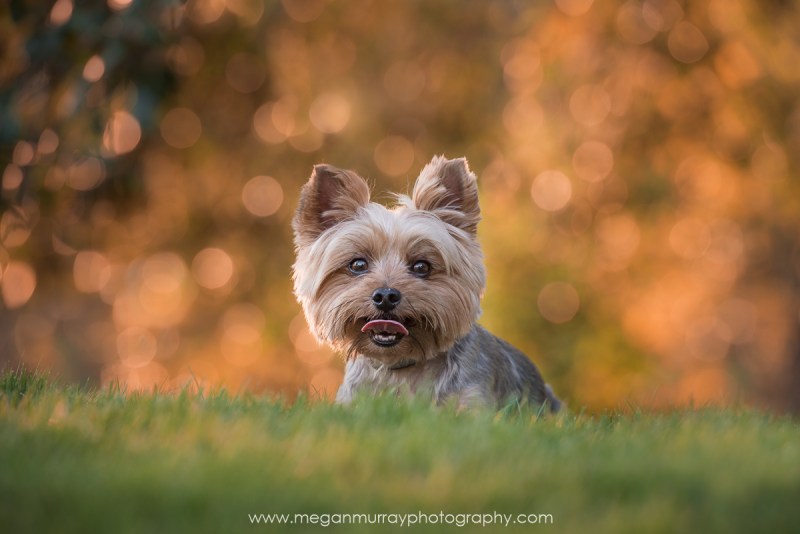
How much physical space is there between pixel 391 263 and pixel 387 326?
48 cm

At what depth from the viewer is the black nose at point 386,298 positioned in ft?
20.8

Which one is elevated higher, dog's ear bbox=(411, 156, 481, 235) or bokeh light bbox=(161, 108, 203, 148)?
bokeh light bbox=(161, 108, 203, 148)

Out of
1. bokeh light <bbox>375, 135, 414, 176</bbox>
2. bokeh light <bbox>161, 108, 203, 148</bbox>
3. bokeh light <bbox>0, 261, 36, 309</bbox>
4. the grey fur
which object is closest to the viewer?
the grey fur

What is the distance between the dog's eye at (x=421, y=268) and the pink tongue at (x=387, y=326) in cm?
48

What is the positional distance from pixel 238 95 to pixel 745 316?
10.3 m

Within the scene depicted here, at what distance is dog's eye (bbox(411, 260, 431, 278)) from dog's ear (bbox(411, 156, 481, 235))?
1.62 ft

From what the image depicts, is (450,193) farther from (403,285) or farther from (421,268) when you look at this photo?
(403,285)

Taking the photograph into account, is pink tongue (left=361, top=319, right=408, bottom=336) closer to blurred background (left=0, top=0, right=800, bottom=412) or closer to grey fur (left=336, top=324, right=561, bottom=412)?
grey fur (left=336, top=324, right=561, bottom=412)

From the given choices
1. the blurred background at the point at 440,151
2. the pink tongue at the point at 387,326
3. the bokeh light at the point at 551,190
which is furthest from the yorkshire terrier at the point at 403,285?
the bokeh light at the point at 551,190

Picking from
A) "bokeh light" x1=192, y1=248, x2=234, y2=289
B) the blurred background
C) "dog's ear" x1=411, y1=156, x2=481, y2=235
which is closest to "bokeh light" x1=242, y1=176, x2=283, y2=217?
the blurred background

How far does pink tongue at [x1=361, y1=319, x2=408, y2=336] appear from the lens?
636 centimetres

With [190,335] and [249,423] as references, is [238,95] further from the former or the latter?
[249,423]

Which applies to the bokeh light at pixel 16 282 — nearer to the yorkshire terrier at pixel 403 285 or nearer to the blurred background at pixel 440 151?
the blurred background at pixel 440 151

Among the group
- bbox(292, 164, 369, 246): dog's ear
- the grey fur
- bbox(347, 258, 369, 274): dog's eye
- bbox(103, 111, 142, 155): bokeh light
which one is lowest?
the grey fur
